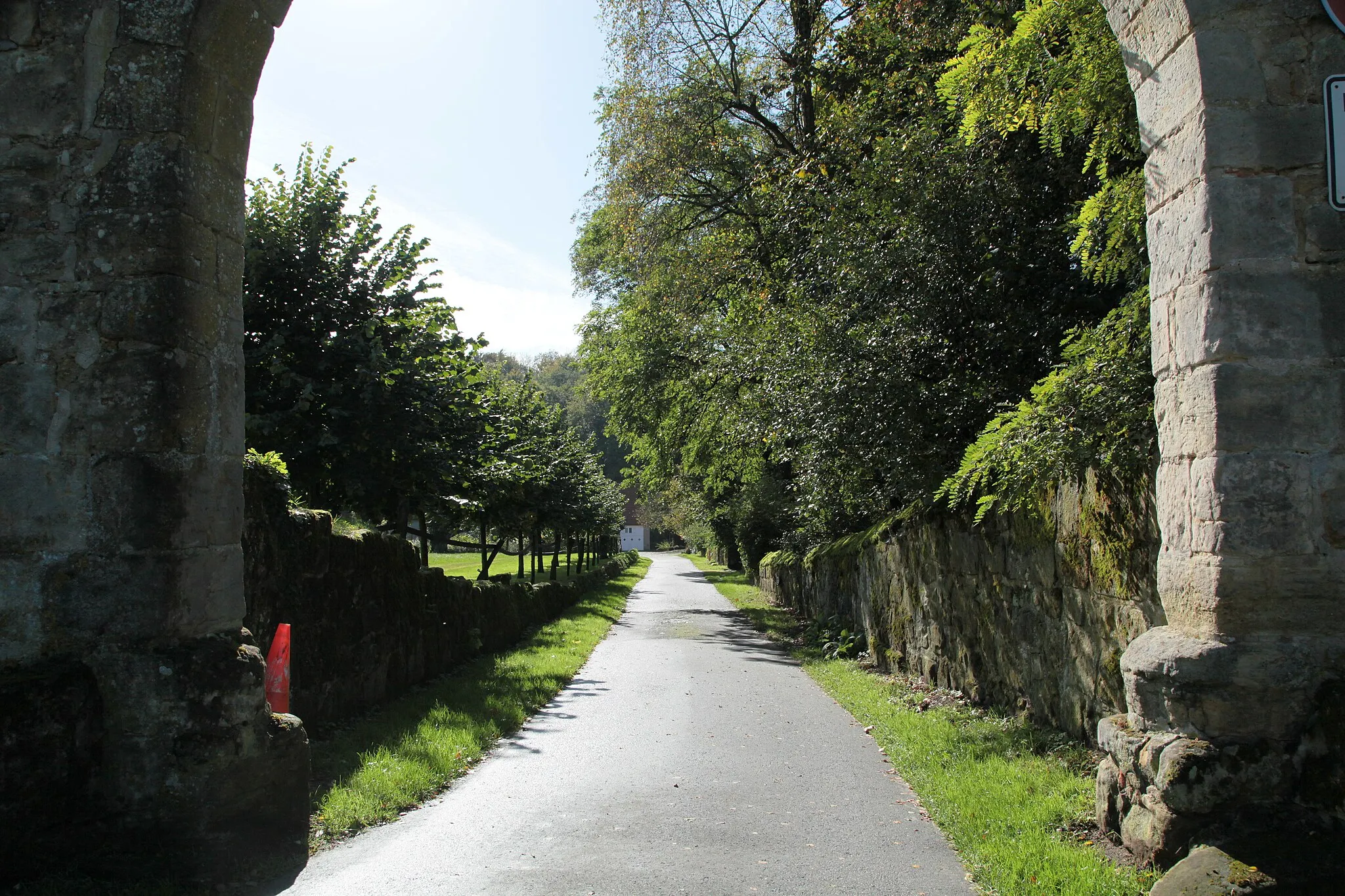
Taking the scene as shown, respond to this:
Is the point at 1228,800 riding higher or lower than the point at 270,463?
lower

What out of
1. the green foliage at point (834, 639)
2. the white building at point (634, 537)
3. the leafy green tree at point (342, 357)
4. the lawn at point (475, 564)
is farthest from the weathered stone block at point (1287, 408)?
the white building at point (634, 537)

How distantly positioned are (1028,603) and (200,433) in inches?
243

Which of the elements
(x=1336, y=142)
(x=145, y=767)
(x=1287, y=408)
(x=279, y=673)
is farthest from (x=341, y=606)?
(x=1336, y=142)

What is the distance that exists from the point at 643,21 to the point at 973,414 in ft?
40.5

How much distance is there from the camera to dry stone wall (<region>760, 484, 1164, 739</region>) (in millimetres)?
5723

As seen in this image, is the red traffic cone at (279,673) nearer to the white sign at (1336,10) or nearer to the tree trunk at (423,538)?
the white sign at (1336,10)

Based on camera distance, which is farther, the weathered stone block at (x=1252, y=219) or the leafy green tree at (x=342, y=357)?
the leafy green tree at (x=342, y=357)

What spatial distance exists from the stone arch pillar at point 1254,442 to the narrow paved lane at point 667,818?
1342 millimetres

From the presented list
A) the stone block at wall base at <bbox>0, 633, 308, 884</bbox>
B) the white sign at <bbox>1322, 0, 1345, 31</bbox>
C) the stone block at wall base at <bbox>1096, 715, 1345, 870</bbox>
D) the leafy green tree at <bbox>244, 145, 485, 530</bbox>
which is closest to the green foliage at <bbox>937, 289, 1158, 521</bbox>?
the stone block at wall base at <bbox>1096, 715, 1345, 870</bbox>

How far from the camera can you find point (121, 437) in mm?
3842

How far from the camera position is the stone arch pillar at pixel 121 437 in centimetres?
378

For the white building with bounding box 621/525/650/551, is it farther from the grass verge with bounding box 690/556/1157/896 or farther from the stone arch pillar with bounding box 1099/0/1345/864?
the stone arch pillar with bounding box 1099/0/1345/864

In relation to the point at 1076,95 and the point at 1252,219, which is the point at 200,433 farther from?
the point at 1076,95

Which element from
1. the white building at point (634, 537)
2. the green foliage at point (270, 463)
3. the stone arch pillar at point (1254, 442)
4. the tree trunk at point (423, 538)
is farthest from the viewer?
the white building at point (634, 537)
